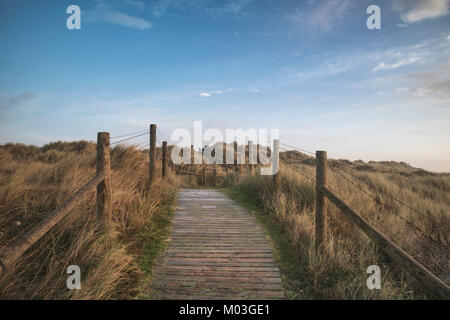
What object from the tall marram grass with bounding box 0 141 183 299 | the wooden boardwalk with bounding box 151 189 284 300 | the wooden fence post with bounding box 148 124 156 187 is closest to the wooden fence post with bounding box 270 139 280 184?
the wooden boardwalk with bounding box 151 189 284 300

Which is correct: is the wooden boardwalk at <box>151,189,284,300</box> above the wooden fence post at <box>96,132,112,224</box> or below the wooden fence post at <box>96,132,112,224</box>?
below

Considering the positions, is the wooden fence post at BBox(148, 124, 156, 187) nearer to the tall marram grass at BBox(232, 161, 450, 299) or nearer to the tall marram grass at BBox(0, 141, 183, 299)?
the tall marram grass at BBox(0, 141, 183, 299)

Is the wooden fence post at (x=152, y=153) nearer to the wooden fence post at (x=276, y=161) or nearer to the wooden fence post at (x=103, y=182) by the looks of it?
the wooden fence post at (x=103, y=182)

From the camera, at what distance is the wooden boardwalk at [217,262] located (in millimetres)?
3775

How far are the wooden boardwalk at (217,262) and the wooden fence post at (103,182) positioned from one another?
4.36 feet

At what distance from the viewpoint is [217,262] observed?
455 centimetres

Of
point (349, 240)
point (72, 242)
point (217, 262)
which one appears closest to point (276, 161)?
point (349, 240)

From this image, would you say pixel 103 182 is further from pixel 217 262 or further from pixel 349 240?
pixel 349 240

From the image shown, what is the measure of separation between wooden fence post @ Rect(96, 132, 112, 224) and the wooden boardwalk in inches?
52.3

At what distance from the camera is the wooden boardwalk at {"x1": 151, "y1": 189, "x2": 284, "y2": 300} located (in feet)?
12.4

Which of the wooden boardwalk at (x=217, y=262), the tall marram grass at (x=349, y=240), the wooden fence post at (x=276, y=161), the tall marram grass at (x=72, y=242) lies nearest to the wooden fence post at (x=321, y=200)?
the tall marram grass at (x=349, y=240)

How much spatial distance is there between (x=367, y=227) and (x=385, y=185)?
31.6ft
